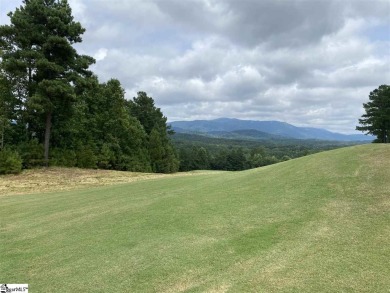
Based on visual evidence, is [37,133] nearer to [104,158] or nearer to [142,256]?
[104,158]

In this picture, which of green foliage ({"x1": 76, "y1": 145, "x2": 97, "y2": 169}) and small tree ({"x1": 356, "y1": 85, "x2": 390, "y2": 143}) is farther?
small tree ({"x1": 356, "y1": 85, "x2": 390, "y2": 143})

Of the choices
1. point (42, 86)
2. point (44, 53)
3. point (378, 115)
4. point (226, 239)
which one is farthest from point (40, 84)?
point (378, 115)

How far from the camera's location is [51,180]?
19.6 metres

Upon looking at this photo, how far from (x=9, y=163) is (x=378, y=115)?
47.6 meters

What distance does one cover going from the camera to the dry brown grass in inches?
666

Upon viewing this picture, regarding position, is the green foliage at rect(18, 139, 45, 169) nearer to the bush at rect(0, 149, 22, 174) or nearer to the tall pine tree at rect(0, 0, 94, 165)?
the tall pine tree at rect(0, 0, 94, 165)

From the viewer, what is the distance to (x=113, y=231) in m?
7.40

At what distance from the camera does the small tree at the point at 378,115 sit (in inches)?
1766

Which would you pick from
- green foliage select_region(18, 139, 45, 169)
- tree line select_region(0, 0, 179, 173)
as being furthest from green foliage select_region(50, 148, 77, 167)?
green foliage select_region(18, 139, 45, 169)

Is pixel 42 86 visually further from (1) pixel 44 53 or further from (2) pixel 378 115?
(2) pixel 378 115

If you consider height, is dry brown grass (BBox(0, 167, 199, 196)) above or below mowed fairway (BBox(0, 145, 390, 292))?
below

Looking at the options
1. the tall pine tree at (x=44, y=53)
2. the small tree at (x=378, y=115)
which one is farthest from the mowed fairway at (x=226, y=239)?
the small tree at (x=378, y=115)

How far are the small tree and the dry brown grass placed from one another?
40305 millimetres

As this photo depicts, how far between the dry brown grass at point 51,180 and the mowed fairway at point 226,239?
21.5 ft
